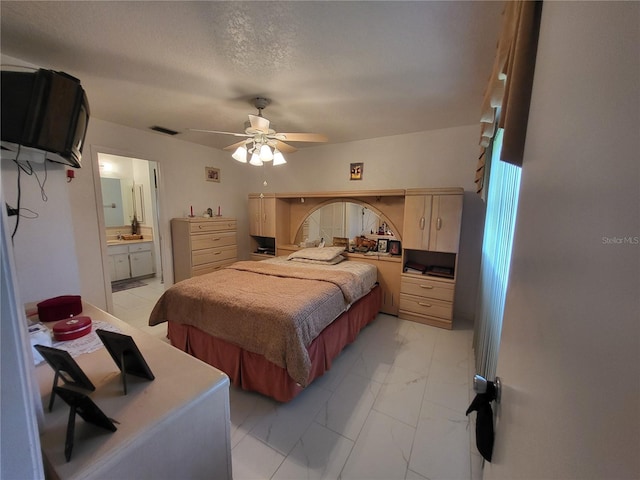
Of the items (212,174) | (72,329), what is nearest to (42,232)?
(72,329)

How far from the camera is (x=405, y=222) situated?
3.05 metres

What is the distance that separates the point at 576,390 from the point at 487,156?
8.18 ft

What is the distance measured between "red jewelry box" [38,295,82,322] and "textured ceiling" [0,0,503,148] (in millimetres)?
1559

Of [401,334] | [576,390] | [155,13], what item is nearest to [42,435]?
[576,390]

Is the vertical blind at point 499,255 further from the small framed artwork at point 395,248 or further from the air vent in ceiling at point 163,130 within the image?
the air vent in ceiling at point 163,130

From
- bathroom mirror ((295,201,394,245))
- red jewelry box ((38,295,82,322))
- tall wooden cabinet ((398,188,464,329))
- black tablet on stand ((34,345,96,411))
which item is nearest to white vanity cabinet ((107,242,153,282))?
bathroom mirror ((295,201,394,245))

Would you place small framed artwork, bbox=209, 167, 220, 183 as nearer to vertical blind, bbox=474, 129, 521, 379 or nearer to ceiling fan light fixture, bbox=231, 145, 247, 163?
ceiling fan light fixture, bbox=231, 145, 247, 163

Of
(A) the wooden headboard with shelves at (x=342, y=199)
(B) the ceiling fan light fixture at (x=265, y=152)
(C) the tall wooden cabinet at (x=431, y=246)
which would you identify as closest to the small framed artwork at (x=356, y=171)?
(A) the wooden headboard with shelves at (x=342, y=199)

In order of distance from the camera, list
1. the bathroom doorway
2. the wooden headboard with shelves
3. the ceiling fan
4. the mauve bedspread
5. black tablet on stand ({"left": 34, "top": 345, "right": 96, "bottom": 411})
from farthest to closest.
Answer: the bathroom doorway, the wooden headboard with shelves, the ceiling fan, the mauve bedspread, black tablet on stand ({"left": 34, "top": 345, "right": 96, "bottom": 411})

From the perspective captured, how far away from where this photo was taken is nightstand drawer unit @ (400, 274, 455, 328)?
287 centimetres

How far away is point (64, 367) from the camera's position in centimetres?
80

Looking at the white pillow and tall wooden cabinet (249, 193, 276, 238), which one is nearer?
the white pillow

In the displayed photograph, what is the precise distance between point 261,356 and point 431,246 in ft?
7.25

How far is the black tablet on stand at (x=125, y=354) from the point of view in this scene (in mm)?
823
